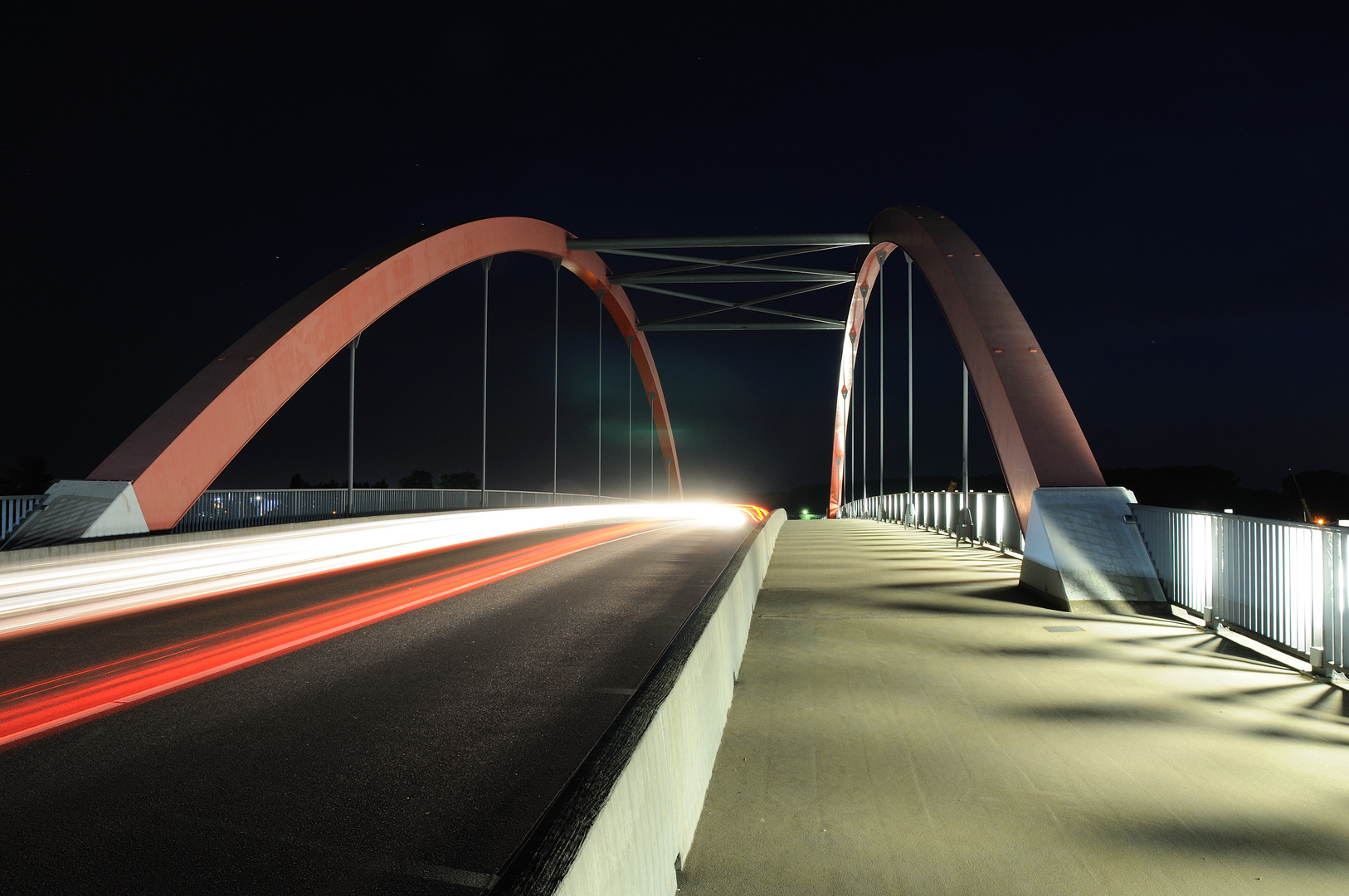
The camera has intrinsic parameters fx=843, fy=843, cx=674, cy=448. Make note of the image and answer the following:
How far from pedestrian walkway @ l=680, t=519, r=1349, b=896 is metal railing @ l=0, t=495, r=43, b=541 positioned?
12.9 metres

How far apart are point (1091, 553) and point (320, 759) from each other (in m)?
7.95

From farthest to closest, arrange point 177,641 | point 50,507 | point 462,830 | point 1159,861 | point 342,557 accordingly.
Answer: point 50,507 → point 342,557 → point 177,641 → point 462,830 → point 1159,861

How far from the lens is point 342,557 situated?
12812 millimetres

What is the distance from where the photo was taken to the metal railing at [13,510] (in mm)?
13531

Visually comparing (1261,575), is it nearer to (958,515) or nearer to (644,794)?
(644,794)

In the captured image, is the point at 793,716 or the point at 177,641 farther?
the point at 177,641

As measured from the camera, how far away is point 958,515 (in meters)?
19.2

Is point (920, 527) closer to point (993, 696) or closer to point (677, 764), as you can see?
point (993, 696)

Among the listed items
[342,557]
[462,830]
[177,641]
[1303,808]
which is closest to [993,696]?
[1303,808]

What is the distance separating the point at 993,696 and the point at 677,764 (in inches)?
124

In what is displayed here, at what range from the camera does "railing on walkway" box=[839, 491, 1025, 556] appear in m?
15.4

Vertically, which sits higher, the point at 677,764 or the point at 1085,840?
the point at 677,764

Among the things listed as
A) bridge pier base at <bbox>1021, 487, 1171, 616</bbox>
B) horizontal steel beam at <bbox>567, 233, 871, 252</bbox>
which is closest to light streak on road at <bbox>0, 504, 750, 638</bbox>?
bridge pier base at <bbox>1021, 487, 1171, 616</bbox>

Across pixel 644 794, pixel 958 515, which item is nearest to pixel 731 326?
pixel 958 515
